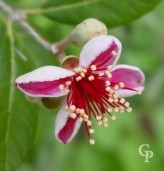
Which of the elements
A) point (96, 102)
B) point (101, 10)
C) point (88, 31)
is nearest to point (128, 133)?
point (101, 10)

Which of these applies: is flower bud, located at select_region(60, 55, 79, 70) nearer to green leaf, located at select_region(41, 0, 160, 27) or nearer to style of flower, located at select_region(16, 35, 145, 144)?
style of flower, located at select_region(16, 35, 145, 144)

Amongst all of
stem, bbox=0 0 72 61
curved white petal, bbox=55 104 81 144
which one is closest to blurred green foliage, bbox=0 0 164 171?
stem, bbox=0 0 72 61

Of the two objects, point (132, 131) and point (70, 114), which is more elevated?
point (132, 131)

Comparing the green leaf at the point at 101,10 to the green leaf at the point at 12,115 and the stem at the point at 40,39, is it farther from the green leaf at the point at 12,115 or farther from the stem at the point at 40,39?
the green leaf at the point at 12,115

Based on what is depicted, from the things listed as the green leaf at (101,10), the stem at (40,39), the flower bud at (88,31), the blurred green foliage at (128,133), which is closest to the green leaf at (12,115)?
the stem at (40,39)

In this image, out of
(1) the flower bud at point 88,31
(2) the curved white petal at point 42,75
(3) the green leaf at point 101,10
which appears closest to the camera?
(2) the curved white petal at point 42,75

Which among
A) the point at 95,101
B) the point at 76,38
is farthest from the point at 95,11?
the point at 95,101

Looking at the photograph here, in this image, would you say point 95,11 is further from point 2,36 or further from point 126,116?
point 126,116
